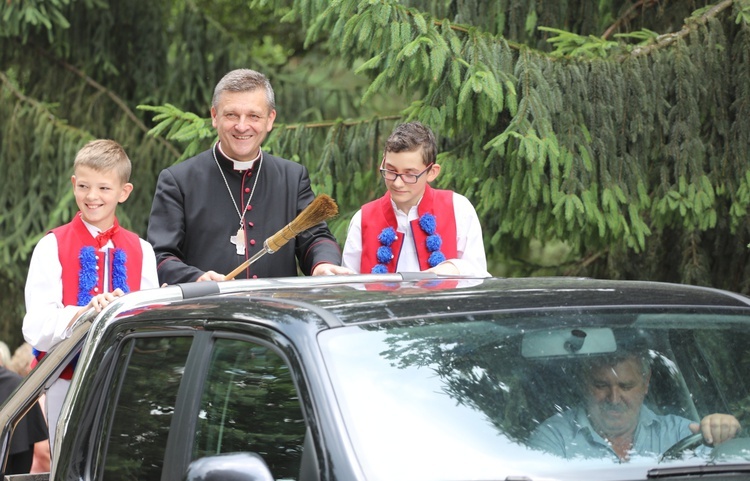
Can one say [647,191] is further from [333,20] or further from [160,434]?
[160,434]

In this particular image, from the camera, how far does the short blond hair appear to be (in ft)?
17.7

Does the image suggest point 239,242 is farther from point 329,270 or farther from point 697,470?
point 697,470

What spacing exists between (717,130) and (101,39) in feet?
22.3

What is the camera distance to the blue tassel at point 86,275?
211 inches

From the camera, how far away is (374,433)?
113 inches

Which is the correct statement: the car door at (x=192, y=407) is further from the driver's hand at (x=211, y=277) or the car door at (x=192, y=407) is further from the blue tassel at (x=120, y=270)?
the blue tassel at (x=120, y=270)

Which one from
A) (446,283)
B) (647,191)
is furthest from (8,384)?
(446,283)

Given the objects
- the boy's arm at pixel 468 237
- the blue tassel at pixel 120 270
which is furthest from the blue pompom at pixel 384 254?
the blue tassel at pixel 120 270

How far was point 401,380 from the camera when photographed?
3.03 metres

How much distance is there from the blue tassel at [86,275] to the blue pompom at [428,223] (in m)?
1.55

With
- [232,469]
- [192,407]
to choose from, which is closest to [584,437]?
[232,469]

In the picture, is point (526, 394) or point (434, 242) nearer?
point (526, 394)

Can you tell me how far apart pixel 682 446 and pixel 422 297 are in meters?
0.82

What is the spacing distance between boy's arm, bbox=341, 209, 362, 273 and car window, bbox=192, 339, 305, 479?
2590 mm
